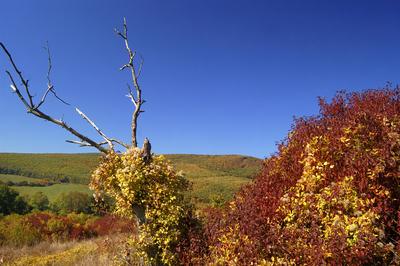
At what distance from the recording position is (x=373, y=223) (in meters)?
6.26

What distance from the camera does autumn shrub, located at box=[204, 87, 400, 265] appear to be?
612cm

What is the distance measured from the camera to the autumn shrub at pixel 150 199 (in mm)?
9078

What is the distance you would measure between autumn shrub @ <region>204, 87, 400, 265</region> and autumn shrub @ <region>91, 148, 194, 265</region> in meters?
0.87

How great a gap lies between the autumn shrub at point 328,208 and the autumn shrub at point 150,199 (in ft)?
2.84

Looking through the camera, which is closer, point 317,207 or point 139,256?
point 317,207

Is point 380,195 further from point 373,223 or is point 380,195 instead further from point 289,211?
point 289,211

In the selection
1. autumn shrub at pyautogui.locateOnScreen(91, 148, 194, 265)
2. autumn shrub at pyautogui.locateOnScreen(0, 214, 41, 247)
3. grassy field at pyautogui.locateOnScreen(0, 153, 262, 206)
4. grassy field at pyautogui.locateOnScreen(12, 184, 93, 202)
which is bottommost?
autumn shrub at pyautogui.locateOnScreen(0, 214, 41, 247)

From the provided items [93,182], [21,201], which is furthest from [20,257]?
[21,201]

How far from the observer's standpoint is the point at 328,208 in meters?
6.77

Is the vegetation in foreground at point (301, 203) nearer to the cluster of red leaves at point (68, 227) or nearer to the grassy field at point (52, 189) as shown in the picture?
the cluster of red leaves at point (68, 227)

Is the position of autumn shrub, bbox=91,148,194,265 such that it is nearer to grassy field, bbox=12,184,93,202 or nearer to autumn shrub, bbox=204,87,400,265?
autumn shrub, bbox=204,87,400,265

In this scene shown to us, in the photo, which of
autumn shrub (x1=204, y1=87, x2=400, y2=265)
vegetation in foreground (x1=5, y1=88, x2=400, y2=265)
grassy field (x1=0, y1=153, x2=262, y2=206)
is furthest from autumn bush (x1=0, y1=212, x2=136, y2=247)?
grassy field (x1=0, y1=153, x2=262, y2=206)

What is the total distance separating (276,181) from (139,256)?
142 inches

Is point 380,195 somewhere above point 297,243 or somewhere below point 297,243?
above
